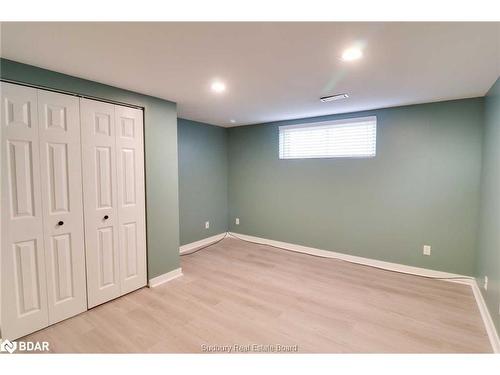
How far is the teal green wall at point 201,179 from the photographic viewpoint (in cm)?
426

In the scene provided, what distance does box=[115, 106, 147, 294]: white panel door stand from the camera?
105 inches

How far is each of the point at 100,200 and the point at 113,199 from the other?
0.13 meters

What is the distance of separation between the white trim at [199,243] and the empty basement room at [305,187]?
183 millimetres

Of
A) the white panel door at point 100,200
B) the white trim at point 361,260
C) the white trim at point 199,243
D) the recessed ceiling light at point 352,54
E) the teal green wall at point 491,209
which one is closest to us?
the recessed ceiling light at point 352,54

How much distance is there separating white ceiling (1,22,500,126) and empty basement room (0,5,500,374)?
17 millimetres

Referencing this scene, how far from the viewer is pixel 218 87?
2574 millimetres

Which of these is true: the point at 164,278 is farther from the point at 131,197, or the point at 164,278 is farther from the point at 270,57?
the point at 270,57

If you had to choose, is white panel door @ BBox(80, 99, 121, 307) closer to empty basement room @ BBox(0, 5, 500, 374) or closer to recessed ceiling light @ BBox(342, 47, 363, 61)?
empty basement room @ BBox(0, 5, 500, 374)

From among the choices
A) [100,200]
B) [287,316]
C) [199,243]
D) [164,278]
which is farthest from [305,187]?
[100,200]

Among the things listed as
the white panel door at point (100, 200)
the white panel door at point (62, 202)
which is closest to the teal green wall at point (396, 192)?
the white panel door at point (100, 200)

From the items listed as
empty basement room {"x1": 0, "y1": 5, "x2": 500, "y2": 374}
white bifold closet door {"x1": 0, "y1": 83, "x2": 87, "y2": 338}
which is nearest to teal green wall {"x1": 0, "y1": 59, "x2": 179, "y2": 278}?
empty basement room {"x1": 0, "y1": 5, "x2": 500, "y2": 374}

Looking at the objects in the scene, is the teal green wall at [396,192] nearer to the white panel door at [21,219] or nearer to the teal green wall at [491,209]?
the teal green wall at [491,209]

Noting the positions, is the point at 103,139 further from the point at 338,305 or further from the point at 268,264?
the point at 338,305
